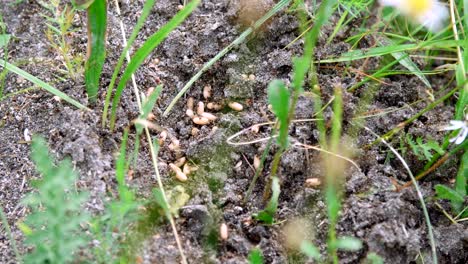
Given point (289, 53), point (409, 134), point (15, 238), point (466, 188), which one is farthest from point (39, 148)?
point (466, 188)

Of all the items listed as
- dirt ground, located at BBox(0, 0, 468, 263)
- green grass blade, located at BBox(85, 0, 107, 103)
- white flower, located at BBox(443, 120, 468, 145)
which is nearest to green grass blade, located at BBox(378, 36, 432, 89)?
dirt ground, located at BBox(0, 0, 468, 263)

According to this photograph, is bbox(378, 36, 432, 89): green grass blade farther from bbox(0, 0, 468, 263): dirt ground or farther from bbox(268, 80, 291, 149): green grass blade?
bbox(268, 80, 291, 149): green grass blade

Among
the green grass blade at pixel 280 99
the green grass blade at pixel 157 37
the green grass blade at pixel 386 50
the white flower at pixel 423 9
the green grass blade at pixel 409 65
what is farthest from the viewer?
the green grass blade at pixel 409 65

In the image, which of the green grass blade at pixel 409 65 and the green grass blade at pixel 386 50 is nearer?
the green grass blade at pixel 386 50

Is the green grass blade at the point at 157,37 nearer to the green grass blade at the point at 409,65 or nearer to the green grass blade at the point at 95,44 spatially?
the green grass blade at the point at 95,44

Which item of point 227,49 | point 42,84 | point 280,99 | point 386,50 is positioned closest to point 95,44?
point 42,84

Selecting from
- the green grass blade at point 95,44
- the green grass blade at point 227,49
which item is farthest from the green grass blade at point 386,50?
the green grass blade at point 95,44
